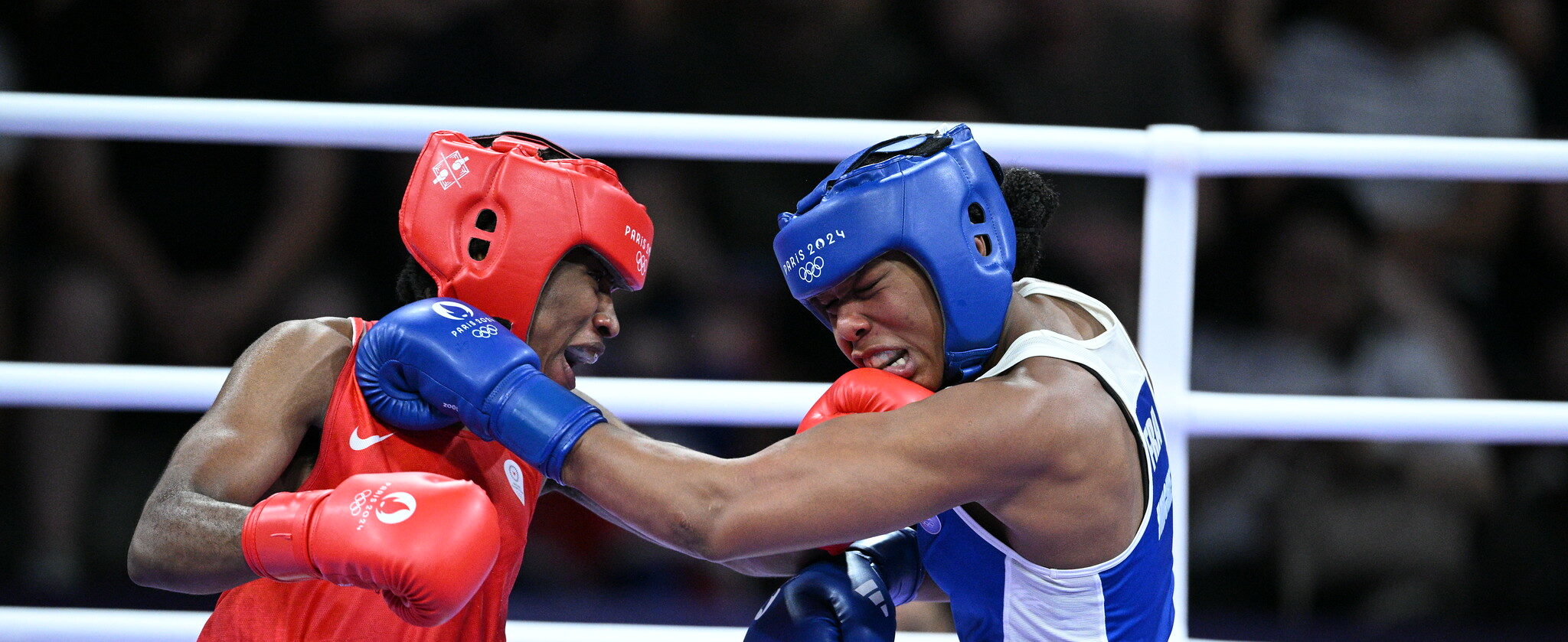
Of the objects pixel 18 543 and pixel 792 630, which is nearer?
pixel 792 630

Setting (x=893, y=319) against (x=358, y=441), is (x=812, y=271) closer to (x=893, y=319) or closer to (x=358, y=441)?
(x=893, y=319)

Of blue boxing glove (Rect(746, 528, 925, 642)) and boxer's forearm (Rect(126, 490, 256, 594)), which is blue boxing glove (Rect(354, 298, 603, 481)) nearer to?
boxer's forearm (Rect(126, 490, 256, 594))

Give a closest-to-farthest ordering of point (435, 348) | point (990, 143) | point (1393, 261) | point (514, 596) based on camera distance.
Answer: point (435, 348) < point (990, 143) < point (514, 596) < point (1393, 261)

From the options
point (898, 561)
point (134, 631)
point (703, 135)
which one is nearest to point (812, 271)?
point (703, 135)

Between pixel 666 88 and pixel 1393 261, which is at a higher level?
pixel 666 88

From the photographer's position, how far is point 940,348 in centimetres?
178

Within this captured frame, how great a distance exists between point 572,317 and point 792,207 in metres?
2.18

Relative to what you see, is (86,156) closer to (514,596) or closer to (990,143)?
(514,596)

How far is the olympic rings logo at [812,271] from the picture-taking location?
5.65ft

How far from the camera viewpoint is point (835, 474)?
156 cm

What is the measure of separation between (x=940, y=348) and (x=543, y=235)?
589mm

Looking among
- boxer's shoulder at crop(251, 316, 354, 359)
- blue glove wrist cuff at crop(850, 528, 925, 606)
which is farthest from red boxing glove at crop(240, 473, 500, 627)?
blue glove wrist cuff at crop(850, 528, 925, 606)

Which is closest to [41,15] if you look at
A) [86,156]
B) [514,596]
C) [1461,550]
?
[86,156]

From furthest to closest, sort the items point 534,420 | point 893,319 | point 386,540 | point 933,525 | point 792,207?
point 792,207
point 933,525
point 893,319
point 534,420
point 386,540
